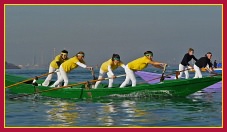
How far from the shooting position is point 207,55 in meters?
20.3

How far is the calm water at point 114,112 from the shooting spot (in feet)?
42.3

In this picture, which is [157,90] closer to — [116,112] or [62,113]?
[116,112]

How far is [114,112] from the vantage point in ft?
49.4

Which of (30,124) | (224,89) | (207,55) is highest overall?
(207,55)

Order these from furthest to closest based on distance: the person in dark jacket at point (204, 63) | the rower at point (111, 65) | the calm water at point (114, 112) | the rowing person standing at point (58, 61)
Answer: the rowing person standing at point (58, 61), the person in dark jacket at point (204, 63), the rower at point (111, 65), the calm water at point (114, 112)

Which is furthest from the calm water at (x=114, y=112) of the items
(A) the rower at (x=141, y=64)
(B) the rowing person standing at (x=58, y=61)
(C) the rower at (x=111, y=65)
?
(B) the rowing person standing at (x=58, y=61)

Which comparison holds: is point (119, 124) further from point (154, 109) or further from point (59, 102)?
point (59, 102)

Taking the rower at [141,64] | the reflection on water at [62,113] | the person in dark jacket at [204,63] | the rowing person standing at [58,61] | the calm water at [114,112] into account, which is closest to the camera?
the calm water at [114,112]

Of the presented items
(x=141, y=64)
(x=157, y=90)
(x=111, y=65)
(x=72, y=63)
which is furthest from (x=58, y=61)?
(x=157, y=90)

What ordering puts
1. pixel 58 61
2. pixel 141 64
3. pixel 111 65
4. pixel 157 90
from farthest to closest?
pixel 58 61 → pixel 111 65 → pixel 141 64 → pixel 157 90

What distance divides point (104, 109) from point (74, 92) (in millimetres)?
4050

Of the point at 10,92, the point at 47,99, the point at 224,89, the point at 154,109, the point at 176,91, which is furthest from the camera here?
the point at 10,92

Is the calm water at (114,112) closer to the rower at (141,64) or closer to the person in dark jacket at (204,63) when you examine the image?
the rower at (141,64)

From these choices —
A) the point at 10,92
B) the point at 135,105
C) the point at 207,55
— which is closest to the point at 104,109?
the point at 135,105
